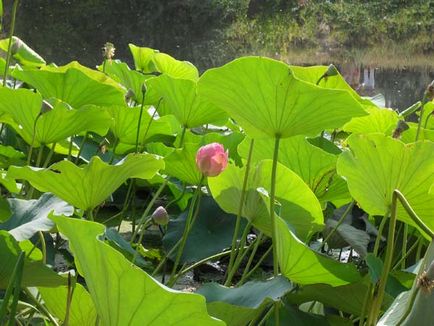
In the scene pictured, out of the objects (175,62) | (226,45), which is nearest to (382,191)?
(175,62)

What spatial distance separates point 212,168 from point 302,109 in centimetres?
7

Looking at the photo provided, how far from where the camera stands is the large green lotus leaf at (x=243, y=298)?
0.41 m

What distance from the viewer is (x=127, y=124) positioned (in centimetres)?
81

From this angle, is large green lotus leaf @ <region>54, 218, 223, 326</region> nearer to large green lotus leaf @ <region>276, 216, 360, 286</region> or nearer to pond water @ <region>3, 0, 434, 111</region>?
large green lotus leaf @ <region>276, 216, 360, 286</region>

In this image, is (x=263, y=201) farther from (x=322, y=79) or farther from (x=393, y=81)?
(x=393, y=81)

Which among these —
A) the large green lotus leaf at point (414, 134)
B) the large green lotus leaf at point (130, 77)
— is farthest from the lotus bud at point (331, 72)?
the large green lotus leaf at point (130, 77)

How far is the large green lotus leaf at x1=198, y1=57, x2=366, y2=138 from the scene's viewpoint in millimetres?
467

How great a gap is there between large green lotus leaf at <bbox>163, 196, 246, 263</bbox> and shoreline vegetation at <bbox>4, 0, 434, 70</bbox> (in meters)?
5.27

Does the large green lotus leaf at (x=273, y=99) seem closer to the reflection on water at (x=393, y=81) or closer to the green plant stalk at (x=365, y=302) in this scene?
the green plant stalk at (x=365, y=302)

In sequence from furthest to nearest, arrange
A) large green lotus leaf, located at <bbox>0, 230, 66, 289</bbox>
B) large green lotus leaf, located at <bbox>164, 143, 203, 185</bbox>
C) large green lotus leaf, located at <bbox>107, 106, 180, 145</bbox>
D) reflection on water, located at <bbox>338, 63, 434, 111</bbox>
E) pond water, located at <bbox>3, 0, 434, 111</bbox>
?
pond water, located at <bbox>3, 0, 434, 111</bbox> < reflection on water, located at <bbox>338, 63, 434, 111</bbox> < large green lotus leaf, located at <bbox>107, 106, 180, 145</bbox> < large green lotus leaf, located at <bbox>164, 143, 203, 185</bbox> < large green lotus leaf, located at <bbox>0, 230, 66, 289</bbox>

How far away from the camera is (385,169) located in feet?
1.57

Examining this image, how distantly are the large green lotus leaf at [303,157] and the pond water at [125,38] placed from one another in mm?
3979

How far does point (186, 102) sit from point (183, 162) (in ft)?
0.31

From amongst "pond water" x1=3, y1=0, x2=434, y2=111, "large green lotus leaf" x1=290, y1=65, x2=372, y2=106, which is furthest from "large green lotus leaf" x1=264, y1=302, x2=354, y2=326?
"pond water" x1=3, y1=0, x2=434, y2=111
